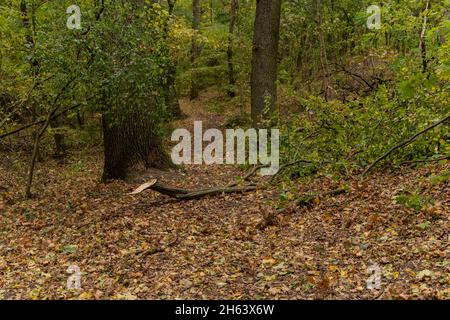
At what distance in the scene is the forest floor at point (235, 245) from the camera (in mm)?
4652

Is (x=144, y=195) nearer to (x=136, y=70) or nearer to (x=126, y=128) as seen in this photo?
(x=126, y=128)

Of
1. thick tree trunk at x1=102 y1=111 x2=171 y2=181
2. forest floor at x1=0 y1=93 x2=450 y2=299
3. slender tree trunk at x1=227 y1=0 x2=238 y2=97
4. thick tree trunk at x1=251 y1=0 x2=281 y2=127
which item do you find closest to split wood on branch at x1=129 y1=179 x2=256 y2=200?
forest floor at x1=0 y1=93 x2=450 y2=299

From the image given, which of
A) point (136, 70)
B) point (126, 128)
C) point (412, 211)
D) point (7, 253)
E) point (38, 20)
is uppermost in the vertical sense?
point (38, 20)

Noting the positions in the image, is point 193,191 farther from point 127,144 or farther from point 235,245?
point 235,245

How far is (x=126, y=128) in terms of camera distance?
10.1 m

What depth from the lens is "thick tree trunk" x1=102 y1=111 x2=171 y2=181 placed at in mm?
10078

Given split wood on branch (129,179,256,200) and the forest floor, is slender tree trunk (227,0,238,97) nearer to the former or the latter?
split wood on branch (129,179,256,200)

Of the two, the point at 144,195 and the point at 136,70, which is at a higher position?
the point at 136,70

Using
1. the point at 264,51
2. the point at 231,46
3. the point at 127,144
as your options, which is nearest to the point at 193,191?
the point at 127,144

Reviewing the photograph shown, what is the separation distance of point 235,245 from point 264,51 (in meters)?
6.23

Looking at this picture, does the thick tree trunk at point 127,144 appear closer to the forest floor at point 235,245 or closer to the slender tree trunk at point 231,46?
the forest floor at point 235,245

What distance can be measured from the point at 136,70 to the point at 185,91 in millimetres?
18723

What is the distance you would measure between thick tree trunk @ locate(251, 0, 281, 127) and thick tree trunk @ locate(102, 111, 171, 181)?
253cm

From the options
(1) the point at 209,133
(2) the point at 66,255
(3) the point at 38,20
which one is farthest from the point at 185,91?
(2) the point at 66,255
